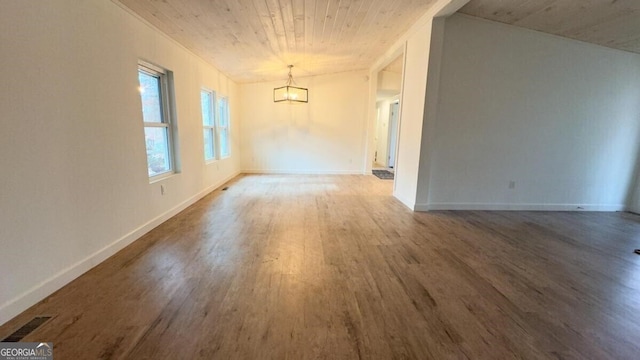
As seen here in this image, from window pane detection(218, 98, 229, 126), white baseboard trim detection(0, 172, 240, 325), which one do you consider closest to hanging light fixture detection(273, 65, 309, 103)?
window pane detection(218, 98, 229, 126)

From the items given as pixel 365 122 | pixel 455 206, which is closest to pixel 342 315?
pixel 455 206

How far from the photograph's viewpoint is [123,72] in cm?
267

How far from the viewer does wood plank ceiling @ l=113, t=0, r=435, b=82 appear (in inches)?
112

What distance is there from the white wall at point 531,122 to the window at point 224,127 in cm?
455

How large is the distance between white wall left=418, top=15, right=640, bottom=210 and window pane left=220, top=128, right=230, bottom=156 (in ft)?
14.9

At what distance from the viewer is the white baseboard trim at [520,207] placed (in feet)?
13.6

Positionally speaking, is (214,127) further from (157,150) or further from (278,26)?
(278,26)

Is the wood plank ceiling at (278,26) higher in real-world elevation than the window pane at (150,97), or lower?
higher

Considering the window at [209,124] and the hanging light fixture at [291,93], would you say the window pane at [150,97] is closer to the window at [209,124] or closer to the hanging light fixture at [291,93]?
the window at [209,124]

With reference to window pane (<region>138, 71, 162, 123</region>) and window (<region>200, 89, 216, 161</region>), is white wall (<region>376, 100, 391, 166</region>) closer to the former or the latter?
window (<region>200, 89, 216, 161</region>)

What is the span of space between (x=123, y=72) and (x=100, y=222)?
1.47 m

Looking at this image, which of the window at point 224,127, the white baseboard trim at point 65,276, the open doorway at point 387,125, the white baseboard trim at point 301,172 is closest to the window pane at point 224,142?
the window at point 224,127

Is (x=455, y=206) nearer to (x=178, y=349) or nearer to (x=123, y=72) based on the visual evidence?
(x=178, y=349)

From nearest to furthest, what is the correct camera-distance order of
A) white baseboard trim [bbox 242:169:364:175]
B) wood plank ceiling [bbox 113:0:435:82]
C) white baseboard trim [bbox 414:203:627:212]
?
1. wood plank ceiling [bbox 113:0:435:82]
2. white baseboard trim [bbox 414:203:627:212]
3. white baseboard trim [bbox 242:169:364:175]
